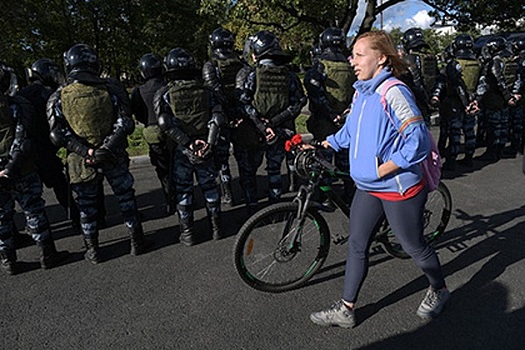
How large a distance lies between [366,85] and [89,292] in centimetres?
285

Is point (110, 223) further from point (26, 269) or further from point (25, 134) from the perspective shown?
point (25, 134)

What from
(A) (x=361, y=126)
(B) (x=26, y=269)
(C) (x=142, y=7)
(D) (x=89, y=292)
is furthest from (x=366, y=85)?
(C) (x=142, y=7)

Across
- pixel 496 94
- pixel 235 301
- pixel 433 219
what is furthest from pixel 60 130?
pixel 496 94

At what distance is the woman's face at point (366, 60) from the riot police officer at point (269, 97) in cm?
207

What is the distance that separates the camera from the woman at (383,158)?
2.14m

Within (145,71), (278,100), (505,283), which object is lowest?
(505,283)

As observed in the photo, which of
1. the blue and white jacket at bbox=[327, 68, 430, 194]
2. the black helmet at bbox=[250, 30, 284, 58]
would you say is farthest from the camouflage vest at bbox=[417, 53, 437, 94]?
the blue and white jacket at bbox=[327, 68, 430, 194]

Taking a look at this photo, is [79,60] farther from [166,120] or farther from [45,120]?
[45,120]

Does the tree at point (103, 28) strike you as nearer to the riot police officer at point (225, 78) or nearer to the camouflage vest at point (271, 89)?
the riot police officer at point (225, 78)

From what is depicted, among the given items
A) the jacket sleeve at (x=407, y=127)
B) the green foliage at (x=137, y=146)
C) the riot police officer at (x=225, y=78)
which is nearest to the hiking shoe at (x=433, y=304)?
the jacket sleeve at (x=407, y=127)

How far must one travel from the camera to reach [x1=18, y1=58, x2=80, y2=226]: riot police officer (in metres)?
4.24

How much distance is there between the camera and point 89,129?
341 centimetres

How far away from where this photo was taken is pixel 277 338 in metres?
2.65

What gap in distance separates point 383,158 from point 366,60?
0.59m
